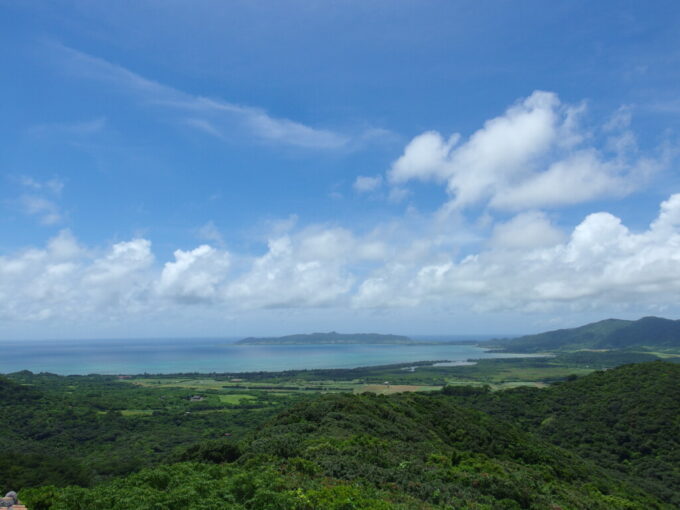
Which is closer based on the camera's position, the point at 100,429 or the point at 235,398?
the point at 100,429

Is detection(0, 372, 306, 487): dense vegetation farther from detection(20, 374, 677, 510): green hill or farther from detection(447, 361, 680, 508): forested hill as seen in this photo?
detection(447, 361, 680, 508): forested hill

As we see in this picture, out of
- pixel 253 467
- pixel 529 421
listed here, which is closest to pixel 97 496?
pixel 253 467

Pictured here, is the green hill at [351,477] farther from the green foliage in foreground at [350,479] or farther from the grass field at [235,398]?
the grass field at [235,398]

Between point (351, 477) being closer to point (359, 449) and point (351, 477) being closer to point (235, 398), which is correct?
point (359, 449)

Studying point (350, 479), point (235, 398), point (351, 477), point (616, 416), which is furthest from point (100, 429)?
point (616, 416)

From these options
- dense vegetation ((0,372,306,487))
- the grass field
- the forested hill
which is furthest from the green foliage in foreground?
the grass field

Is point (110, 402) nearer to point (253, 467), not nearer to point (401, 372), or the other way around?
point (253, 467)

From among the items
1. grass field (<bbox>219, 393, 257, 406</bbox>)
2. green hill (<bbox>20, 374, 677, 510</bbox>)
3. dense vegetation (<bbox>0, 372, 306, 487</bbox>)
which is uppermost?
green hill (<bbox>20, 374, 677, 510</bbox>)

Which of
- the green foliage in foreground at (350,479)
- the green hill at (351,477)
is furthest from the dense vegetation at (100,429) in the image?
the green foliage in foreground at (350,479)
